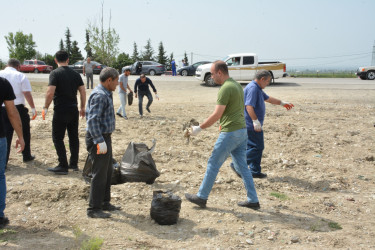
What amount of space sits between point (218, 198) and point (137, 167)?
1.26 m

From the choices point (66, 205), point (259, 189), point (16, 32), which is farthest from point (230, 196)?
point (16, 32)

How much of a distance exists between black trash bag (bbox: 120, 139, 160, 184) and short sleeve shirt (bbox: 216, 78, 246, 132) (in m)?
1.37

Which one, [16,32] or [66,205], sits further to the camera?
[16,32]

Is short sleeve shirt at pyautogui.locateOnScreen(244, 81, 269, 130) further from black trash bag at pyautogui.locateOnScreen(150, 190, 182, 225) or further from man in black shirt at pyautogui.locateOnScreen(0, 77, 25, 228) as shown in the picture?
man in black shirt at pyautogui.locateOnScreen(0, 77, 25, 228)

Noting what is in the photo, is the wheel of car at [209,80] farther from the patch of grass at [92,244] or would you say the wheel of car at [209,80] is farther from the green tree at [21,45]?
the green tree at [21,45]

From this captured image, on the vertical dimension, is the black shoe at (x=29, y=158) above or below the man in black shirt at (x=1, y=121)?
below

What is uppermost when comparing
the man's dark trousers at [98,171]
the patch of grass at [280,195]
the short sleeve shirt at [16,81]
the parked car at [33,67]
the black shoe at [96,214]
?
the parked car at [33,67]

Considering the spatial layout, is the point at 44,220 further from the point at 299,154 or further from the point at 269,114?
the point at 269,114

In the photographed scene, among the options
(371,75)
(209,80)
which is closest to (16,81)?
(209,80)

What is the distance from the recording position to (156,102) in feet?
46.9

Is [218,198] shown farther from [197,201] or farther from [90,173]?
[90,173]

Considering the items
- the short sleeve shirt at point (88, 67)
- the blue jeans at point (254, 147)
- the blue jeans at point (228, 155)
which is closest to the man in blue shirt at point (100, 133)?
the blue jeans at point (228, 155)

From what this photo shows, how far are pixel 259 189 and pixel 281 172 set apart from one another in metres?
1.06

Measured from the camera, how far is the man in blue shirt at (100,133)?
375 centimetres
